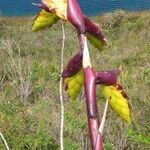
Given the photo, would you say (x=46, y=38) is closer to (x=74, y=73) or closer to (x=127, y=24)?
(x=127, y=24)

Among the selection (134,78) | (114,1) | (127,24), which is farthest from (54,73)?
(114,1)

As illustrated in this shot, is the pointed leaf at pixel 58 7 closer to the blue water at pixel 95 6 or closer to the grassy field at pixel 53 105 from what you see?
the grassy field at pixel 53 105

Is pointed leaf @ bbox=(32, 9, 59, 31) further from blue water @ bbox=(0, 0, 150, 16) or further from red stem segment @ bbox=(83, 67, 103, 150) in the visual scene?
blue water @ bbox=(0, 0, 150, 16)

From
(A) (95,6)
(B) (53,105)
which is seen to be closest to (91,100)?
(B) (53,105)

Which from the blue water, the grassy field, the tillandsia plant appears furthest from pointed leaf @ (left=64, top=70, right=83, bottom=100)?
the blue water

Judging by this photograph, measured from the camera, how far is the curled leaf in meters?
0.35

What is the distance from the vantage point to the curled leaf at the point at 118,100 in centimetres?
35

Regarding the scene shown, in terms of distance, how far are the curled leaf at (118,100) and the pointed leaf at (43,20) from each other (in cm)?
7

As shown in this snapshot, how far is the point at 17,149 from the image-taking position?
11.8 feet

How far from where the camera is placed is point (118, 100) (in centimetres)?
36

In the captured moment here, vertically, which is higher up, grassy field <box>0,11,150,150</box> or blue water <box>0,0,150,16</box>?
grassy field <box>0,11,150,150</box>

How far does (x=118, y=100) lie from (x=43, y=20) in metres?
0.10

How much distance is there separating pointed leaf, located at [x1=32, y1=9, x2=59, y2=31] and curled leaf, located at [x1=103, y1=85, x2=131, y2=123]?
74 mm

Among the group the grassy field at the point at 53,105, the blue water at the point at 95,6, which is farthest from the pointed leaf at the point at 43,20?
the blue water at the point at 95,6
